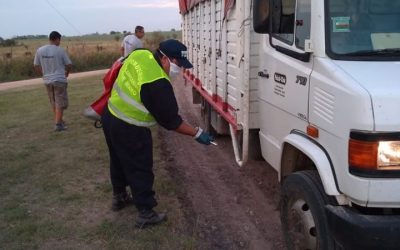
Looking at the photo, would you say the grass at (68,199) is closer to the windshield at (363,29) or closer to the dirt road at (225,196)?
the dirt road at (225,196)

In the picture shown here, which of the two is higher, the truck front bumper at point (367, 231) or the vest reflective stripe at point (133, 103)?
the vest reflective stripe at point (133, 103)

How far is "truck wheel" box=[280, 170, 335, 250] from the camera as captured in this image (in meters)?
3.22

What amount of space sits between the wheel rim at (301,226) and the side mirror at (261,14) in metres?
1.32

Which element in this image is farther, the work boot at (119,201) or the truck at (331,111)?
the work boot at (119,201)

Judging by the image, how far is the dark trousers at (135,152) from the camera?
15.1 ft

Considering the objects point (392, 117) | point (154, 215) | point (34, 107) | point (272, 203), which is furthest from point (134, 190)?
point (34, 107)

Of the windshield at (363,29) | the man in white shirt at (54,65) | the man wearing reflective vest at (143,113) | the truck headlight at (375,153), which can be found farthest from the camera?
the man in white shirt at (54,65)

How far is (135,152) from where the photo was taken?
4660 millimetres

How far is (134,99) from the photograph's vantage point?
448 cm

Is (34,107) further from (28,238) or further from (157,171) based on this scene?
(28,238)

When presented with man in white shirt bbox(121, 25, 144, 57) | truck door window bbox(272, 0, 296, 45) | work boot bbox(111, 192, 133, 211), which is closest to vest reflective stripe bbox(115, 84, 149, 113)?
work boot bbox(111, 192, 133, 211)

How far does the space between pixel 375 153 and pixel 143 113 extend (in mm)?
2303

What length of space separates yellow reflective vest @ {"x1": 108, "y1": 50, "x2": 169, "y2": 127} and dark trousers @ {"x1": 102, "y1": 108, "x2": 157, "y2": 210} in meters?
0.08

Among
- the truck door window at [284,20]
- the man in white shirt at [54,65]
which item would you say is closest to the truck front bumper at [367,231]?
the truck door window at [284,20]
